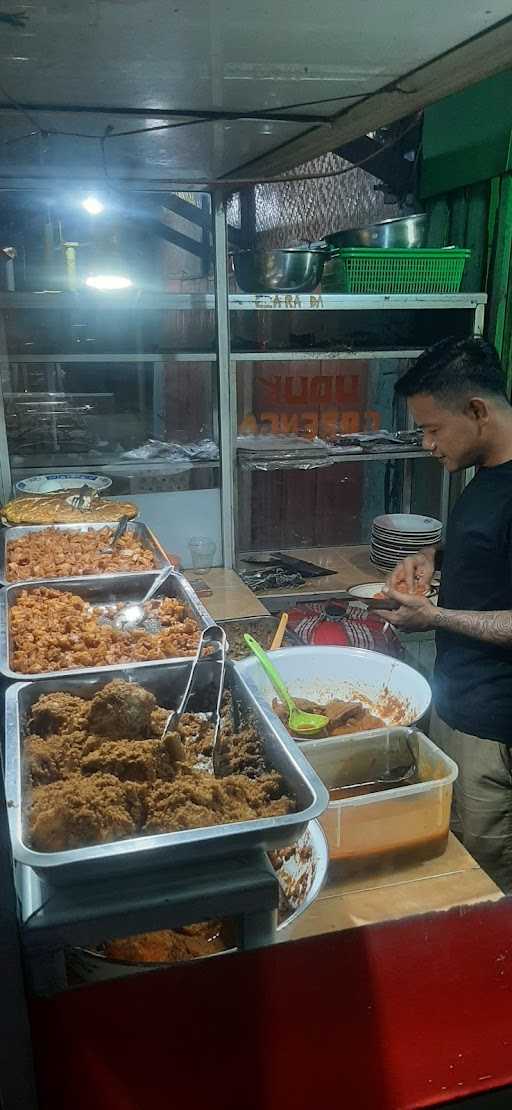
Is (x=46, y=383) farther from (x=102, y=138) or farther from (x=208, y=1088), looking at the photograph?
(x=208, y=1088)

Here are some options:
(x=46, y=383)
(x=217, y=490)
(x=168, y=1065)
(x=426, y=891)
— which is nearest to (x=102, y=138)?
(x=217, y=490)

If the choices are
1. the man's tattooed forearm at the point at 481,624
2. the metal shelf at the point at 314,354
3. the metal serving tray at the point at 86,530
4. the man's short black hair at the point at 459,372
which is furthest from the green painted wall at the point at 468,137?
the man's tattooed forearm at the point at 481,624

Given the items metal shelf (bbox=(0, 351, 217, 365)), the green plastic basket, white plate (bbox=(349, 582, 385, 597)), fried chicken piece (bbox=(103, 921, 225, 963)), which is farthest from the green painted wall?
fried chicken piece (bbox=(103, 921, 225, 963))

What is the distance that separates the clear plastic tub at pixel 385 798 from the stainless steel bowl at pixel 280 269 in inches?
108

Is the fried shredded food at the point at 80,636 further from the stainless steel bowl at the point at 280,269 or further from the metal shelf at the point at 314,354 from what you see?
the stainless steel bowl at the point at 280,269

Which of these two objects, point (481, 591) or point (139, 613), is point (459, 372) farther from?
point (139, 613)

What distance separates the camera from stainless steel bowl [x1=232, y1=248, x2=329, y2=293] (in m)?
3.69

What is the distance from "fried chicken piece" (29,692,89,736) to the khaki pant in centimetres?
169

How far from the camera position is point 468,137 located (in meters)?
4.28

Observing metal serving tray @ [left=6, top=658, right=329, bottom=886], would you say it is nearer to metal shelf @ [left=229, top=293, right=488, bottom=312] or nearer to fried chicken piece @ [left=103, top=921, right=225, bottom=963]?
fried chicken piece @ [left=103, top=921, right=225, bottom=963]

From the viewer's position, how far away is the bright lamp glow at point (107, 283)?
3.49 metres

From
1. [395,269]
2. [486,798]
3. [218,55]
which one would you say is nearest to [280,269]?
[395,269]

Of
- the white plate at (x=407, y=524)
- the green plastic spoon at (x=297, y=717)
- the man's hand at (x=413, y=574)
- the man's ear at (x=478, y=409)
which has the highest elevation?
the man's ear at (x=478, y=409)

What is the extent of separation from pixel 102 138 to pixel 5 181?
1.02 meters
